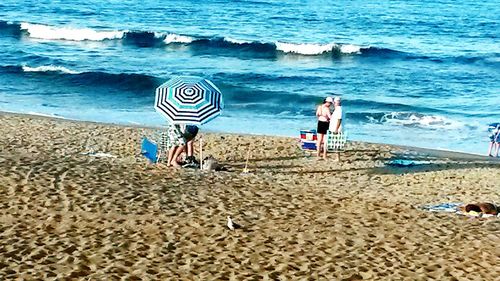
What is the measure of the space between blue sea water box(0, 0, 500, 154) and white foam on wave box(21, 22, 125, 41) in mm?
89

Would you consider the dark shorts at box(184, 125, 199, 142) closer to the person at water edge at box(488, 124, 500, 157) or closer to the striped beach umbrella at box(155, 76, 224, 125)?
the striped beach umbrella at box(155, 76, 224, 125)

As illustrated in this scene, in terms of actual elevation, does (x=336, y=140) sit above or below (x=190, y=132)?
below

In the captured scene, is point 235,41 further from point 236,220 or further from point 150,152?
point 236,220

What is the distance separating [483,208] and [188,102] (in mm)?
4680

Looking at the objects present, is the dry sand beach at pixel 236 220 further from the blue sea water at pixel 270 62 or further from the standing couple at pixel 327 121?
the blue sea water at pixel 270 62

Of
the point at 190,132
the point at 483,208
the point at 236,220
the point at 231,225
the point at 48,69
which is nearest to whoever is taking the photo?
the point at 231,225

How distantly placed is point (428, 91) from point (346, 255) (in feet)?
63.8

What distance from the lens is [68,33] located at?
132ft

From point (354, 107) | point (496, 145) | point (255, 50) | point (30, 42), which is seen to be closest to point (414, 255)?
point (496, 145)

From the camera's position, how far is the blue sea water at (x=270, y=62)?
22.0 meters

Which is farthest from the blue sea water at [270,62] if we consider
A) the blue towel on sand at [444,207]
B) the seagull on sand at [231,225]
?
the seagull on sand at [231,225]

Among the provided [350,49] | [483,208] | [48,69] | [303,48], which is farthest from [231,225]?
[303,48]

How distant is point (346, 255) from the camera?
8500 millimetres

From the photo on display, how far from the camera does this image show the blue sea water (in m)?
22.0
